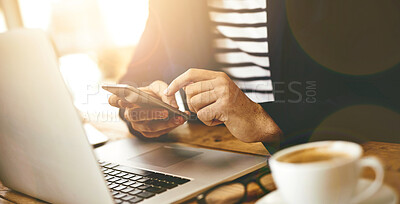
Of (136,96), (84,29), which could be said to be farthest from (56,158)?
(84,29)

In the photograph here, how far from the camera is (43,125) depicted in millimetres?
510

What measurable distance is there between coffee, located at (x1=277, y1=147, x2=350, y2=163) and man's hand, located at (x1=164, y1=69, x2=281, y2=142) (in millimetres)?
380

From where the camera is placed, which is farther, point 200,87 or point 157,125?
point 157,125

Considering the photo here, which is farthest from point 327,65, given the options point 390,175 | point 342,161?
point 342,161

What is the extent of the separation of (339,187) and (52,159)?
0.39m

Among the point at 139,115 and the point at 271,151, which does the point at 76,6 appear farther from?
the point at 271,151

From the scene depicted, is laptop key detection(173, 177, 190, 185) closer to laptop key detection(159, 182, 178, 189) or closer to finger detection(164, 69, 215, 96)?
laptop key detection(159, 182, 178, 189)

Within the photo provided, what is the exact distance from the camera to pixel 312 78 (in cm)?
89

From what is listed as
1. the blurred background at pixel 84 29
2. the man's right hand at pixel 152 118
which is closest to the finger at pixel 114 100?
the man's right hand at pixel 152 118

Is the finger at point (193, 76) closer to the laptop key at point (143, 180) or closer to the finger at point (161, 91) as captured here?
the finger at point (161, 91)

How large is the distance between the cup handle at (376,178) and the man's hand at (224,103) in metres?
0.41

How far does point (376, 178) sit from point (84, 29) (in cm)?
308

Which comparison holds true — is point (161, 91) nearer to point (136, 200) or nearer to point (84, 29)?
point (136, 200)

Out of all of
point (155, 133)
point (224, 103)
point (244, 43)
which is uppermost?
point (244, 43)
